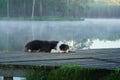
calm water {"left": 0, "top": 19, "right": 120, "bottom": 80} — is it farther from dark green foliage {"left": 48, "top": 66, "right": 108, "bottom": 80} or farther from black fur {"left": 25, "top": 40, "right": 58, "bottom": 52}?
dark green foliage {"left": 48, "top": 66, "right": 108, "bottom": 80}

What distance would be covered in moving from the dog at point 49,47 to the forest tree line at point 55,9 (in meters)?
29.8

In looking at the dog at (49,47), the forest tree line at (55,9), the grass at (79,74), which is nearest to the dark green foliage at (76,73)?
the grass at (79,74)

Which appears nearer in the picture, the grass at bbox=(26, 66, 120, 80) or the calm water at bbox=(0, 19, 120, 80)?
the grass at bbox=(26, 66, 120, 80)

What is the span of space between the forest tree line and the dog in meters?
29.8

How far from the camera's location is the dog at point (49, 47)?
15.8ft

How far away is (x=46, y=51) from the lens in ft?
16.1

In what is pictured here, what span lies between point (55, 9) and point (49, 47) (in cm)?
3221

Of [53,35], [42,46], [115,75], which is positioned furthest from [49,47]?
[53,35]

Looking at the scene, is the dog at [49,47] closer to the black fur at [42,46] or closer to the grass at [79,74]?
the black fur at [42,46]

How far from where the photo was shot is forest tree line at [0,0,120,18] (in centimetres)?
3556

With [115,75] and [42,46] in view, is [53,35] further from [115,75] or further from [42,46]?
[115,75]

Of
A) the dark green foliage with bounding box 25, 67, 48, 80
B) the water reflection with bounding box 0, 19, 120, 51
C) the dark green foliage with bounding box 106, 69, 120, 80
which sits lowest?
the water reflection with bounding box 0, 19, 120, 51

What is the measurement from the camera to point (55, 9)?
121 ft

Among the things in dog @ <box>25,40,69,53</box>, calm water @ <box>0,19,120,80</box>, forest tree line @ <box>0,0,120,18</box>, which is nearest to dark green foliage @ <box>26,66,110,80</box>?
calm water @ <box>0,19,120,80</box>
